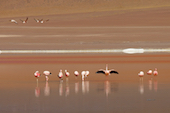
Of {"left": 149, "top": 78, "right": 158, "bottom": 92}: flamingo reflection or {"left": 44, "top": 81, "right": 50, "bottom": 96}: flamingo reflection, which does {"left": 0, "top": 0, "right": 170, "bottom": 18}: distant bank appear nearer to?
{"left": 149, "top": 78, "right": 158, "bottom": 92}: flamingo reflection

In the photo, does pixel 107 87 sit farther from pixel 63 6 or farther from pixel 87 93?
pixel 63 6

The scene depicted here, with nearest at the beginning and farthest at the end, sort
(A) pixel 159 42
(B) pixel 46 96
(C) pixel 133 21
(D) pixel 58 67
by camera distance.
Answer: (B) pixel 46 96 < (D) pixel 58 67 < (A) pixel 159 42 < (C) pixel 133 21

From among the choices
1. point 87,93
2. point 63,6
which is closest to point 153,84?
point 87,93

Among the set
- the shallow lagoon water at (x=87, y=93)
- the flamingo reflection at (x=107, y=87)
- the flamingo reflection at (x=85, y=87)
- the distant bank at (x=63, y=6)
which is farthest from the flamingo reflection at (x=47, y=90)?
the distant bank at (x=63, y=6)

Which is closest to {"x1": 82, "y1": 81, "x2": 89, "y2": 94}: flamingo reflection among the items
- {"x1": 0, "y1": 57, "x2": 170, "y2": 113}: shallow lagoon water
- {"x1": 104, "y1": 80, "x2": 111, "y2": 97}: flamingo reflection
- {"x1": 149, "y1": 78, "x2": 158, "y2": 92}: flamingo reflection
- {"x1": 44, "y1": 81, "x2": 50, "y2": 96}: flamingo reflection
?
{"x1": 0, "y1": 57, "x2": 170, "y2": 113}: shallow lagoon water

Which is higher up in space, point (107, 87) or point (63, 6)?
point (63, 6)

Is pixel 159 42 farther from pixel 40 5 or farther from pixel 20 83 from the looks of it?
pixel 40 5

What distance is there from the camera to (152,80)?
10773mm

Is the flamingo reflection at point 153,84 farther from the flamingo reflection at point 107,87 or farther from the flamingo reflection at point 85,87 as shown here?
the flamingo reflection at point 85,87

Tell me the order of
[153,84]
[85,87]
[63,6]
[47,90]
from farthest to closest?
[63,6] < [153,84] < [85,87] < [47,90]

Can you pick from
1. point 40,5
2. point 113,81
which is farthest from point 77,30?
point 40,5

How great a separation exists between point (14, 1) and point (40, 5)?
6.80 meters

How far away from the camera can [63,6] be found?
73.8 metres

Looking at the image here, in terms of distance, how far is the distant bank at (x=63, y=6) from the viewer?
6725 cm
